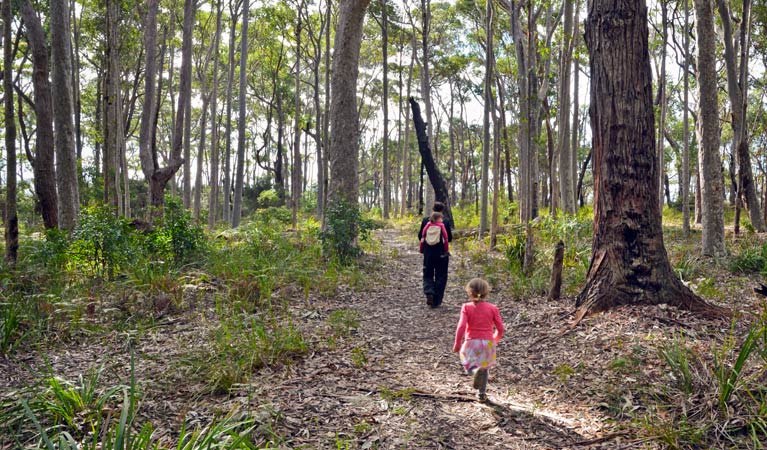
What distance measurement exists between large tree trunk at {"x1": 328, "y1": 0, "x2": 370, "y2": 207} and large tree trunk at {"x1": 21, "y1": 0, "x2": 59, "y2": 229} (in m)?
5.27

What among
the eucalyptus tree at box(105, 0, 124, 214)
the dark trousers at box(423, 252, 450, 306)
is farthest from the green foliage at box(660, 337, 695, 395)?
the eucalyptus tree at box(105, 0, 124, 214)

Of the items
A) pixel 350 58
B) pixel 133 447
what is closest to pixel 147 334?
pixel 133 447

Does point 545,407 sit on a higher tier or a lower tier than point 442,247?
lower

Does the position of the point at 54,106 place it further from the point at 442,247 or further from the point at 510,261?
the point at 510,261

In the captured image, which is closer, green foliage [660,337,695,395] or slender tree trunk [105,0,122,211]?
green foliage [660,337,695,395]

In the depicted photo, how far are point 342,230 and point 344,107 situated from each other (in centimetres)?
283

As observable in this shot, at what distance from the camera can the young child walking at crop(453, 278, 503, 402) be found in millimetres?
3686

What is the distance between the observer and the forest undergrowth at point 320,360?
291cm

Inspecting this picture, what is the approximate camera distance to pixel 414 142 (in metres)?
41.4

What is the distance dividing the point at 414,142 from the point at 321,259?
33412mm

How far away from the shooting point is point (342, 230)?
30.3 ft

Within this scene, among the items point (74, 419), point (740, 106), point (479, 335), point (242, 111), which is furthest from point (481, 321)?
point (242, 111)

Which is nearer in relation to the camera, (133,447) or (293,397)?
(133,447)

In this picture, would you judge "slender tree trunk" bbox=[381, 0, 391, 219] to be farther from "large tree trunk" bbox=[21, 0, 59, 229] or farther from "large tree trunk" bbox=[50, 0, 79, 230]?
"large tree trunk" bbox=[21, 0, 59, 229]
